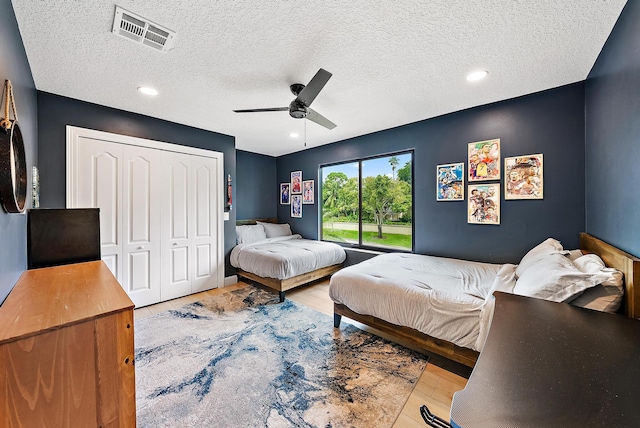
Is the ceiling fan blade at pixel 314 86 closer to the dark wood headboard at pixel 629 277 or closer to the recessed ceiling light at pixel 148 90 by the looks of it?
the recessed ceiling light at pixel 148 90

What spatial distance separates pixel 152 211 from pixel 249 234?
1.69 meters

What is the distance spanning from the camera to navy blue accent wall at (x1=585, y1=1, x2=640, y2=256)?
4.87 ft

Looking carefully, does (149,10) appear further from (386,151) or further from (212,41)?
(386,151)

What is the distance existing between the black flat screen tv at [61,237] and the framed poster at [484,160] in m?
4.05

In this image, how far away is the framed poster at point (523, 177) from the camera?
2695mm

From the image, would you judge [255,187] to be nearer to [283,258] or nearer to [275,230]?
[275,230]

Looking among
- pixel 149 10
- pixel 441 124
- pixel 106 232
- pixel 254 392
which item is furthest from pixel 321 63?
pixel 106 232

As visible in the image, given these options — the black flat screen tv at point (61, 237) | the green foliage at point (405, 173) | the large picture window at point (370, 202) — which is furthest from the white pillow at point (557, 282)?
the black flat screen tv at point (61, 237)

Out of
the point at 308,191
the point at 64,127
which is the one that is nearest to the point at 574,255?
the point at 308,191

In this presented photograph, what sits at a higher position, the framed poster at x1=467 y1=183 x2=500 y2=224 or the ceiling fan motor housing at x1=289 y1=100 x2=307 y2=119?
the ceiling fan motor housing at x1=289 y1=100 x2=307 y2=119

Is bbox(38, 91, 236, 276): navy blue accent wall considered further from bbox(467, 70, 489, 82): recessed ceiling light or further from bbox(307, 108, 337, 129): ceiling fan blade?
bbox(467, 70, 489, 82): recessed ceiling light

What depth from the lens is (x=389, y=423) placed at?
4.95 feet

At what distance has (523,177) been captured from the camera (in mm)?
2777

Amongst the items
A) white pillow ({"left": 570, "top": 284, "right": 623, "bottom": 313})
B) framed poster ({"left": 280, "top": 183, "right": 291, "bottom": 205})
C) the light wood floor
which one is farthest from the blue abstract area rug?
framed poster ({"left": 280, "top": 183, "right": 291, "bottom": 205})
